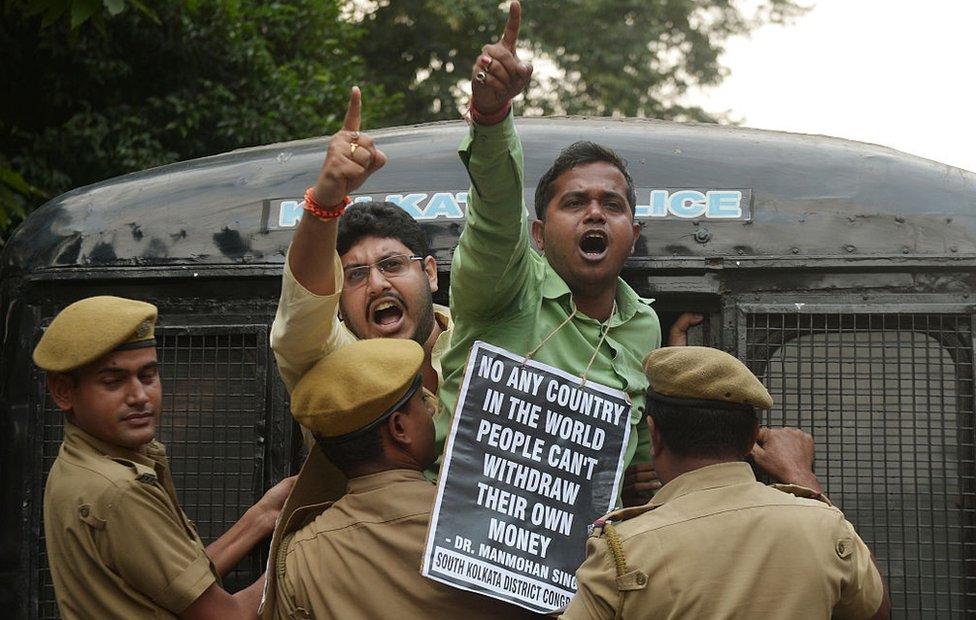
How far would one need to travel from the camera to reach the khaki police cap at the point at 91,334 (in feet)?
11.7

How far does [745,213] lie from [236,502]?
203 cm

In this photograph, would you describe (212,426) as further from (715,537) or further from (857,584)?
(857,584)

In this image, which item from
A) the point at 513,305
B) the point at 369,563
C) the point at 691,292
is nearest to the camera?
the point at 369,563

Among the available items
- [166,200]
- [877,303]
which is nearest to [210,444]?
[166,200]

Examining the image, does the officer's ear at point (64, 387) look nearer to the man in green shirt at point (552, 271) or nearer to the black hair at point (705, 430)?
the man in green shirt at point (552, 271)

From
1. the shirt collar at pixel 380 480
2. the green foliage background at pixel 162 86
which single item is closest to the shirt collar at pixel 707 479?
the shirt collar at pixel 380 480

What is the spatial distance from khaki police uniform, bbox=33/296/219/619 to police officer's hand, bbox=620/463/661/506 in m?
1.24

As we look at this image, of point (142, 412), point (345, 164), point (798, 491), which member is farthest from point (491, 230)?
point (142, 412)

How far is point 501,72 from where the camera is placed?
2977mm

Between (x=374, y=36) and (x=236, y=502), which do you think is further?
(x=374, y=36)

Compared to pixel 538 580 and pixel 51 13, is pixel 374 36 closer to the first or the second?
pixel 51 13

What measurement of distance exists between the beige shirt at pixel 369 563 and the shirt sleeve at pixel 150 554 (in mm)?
355

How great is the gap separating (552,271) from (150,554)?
1382 mm

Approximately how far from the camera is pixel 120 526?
340 cm
